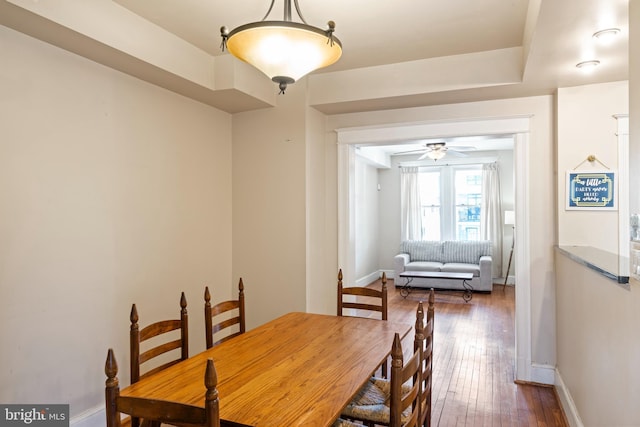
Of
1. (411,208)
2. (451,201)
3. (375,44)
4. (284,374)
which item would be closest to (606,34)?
(375,44)

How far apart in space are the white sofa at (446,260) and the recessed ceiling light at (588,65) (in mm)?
4841

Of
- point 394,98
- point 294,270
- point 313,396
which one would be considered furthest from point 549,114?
point 313,396

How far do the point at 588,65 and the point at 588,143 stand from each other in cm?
73

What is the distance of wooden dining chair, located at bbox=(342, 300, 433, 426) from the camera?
1.88 m

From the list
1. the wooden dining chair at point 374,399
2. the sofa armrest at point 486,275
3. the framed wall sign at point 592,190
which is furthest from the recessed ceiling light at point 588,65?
the sofa armrest at point 486,275

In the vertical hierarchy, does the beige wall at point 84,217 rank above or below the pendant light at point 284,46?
below

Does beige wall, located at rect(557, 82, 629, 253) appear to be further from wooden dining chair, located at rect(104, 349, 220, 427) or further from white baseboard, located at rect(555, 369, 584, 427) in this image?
wooden dining chair, located at rect(104, 349, 220, 427)

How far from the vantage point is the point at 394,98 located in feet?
12.0

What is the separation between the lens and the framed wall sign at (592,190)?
3.26 m

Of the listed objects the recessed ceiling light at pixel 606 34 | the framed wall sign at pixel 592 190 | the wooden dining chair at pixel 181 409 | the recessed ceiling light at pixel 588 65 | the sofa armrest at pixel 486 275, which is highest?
the recessed ceiling light at pixel 588 65

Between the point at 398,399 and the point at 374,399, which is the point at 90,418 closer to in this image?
the point at 374,399

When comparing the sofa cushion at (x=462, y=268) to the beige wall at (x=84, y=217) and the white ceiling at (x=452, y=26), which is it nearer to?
the white ceiling at (x=452, y=26)

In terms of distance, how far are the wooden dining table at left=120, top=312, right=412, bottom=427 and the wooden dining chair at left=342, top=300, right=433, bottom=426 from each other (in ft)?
0.67

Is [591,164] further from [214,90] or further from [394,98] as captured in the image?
[214,90]
